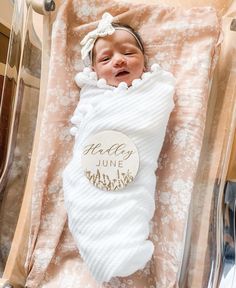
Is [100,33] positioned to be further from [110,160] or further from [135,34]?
[110,160]

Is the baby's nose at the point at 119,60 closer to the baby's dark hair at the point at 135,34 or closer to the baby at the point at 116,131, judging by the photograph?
the baby at the point at 116,131

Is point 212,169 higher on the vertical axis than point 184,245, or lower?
higher

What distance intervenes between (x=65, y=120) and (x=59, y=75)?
0.49 feet

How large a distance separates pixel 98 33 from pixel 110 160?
415mm

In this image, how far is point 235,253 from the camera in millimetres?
1102

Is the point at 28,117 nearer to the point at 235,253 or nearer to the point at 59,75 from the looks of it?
the point at 59,75

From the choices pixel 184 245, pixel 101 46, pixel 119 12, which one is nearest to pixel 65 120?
pixel 101 46

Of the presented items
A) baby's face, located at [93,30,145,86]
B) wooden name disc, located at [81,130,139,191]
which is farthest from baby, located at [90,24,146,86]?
wooden name disc, located at [81,130,139,191]

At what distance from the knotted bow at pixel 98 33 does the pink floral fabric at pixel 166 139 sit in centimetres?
8

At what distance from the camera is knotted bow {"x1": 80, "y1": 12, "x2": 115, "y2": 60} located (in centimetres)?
123

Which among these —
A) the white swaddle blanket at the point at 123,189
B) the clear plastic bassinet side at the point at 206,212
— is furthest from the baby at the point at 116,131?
the clear plastic bassinet side at the point at 206,212

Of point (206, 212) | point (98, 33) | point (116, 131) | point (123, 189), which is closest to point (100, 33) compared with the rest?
point (98, 33)

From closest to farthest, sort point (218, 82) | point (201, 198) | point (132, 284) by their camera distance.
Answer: point (132, 284) < point (201, 198) < point (218, 82)

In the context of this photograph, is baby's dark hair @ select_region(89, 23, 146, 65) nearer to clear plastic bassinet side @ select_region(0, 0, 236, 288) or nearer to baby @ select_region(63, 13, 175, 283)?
baby @ select_region(63, 13, 175, 283)
